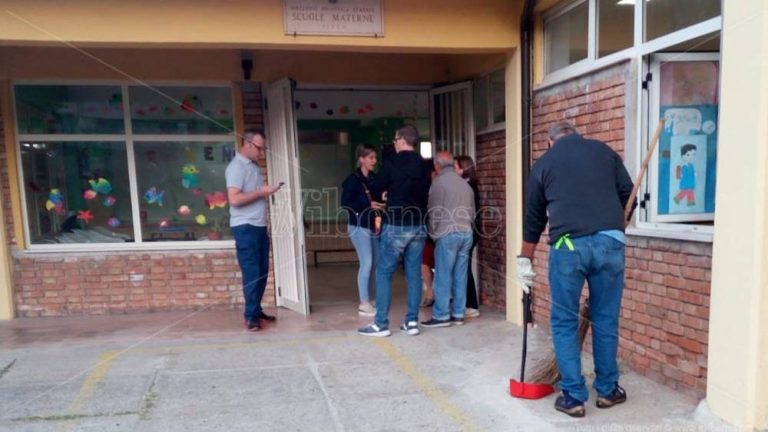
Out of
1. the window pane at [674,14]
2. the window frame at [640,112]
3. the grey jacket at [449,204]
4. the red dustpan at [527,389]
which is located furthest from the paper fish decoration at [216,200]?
the window pane at [674,14]

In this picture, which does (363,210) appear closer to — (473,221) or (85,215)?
(473,221)

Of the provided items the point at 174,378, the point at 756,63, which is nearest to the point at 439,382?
the point at 174,378

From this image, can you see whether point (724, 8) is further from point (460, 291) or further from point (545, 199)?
point (460, 291)

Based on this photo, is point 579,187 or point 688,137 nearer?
point 579,187

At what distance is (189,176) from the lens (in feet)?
19.9

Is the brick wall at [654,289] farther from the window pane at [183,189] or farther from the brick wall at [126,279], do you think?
the window pane at [183,189]

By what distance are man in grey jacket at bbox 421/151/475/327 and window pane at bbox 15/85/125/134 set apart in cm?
355

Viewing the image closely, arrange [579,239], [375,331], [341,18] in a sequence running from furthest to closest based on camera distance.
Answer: [375,331] < [341,18] < [579,239]

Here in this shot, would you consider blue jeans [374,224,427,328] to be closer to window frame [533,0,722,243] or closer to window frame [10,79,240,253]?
window frame [533,0,722,243]

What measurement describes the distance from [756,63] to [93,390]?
4479 mm

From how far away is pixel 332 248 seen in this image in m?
9.29

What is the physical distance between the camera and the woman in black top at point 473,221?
17.6 feet

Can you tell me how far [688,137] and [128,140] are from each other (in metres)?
5.35

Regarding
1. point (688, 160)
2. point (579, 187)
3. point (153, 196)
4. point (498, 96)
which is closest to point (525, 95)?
point (498, 96)
